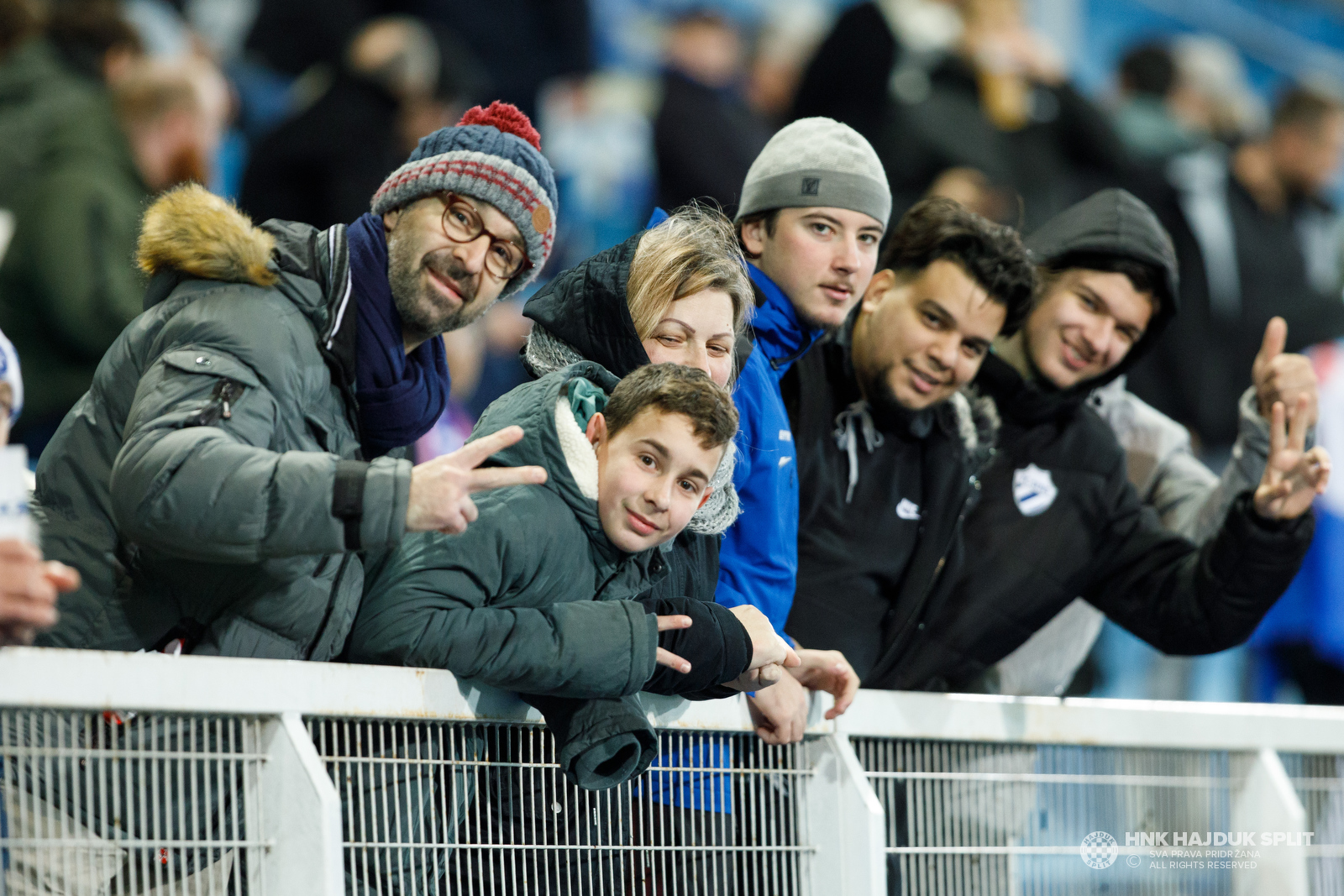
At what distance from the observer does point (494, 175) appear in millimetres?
3123

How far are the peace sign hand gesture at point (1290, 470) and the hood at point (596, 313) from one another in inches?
72.1

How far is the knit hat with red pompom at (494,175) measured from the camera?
312 centimetres

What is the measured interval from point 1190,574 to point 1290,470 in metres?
0.36

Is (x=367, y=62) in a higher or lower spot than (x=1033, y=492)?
higher

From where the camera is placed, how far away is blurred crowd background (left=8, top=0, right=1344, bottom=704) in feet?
17.2

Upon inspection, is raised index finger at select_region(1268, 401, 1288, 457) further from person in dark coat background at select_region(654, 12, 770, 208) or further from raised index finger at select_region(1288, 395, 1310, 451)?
person in dark coat background at select_region(654, 12, 770, 208)

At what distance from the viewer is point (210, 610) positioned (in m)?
2.66

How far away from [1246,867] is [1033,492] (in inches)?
39.8

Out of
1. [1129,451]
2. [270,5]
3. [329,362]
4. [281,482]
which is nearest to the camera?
[281,482]

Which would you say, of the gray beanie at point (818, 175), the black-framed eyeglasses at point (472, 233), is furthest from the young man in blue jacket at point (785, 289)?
the black-framed eyeglasses at point (472, 233)

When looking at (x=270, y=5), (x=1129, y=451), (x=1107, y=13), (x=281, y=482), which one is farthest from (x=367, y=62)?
(x=1107, y=13)

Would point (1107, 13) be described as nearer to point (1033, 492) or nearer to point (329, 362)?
point (1033, 492)

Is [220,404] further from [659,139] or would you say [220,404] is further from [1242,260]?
[1242,260]

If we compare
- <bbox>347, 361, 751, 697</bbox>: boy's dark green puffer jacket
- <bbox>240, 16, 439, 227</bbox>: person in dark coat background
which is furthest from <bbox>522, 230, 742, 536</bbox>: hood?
<bbox>240, 16, 439, 227</bbox>: person in dark coat background
